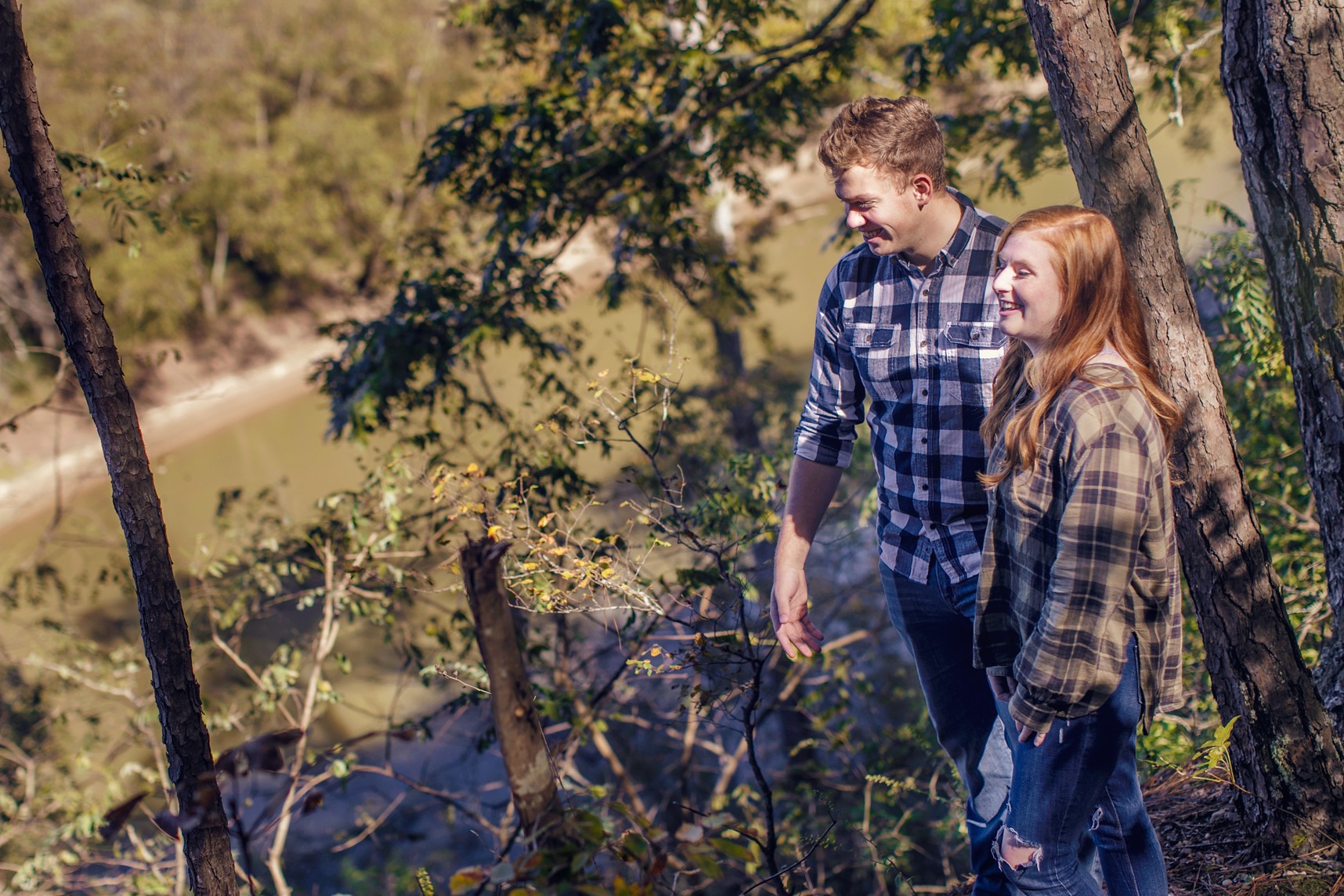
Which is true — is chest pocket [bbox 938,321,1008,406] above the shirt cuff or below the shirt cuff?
above

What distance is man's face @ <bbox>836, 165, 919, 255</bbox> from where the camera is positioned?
1774mm

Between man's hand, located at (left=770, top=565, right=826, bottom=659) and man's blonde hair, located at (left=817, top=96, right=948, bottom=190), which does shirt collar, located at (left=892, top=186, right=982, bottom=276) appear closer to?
man's blonde hair, located at (left=817, top=96, right=948, bottom=190)

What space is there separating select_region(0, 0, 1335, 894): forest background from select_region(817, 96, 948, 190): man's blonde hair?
3.28ft

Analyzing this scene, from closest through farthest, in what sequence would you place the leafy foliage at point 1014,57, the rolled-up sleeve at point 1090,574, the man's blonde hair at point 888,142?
the rolled-up sleeve at point 1090,574
the man's blonde hair at point 888,142
the leafy foliage at point 1014,57

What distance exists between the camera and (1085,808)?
5.27 ft

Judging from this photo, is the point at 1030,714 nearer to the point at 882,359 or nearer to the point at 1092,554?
the point at 1092,554

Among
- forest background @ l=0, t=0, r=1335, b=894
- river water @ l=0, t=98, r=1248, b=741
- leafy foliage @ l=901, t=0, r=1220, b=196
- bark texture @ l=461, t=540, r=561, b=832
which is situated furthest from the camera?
river water @ l=0, t=98, r=1248, b=741

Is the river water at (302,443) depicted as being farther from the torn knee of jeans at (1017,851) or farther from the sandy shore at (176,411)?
the torn knee of jeans at (1017,851)

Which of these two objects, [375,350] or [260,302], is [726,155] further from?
[260,302]

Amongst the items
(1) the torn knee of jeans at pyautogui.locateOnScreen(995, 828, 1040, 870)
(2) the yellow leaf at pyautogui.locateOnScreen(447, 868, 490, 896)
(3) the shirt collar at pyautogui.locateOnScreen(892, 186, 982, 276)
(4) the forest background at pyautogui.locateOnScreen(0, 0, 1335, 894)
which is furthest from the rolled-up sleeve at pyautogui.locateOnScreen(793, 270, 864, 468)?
(2) the yellow leaf at pyautogui.locateOnScreen(447, 868, 490, 896)

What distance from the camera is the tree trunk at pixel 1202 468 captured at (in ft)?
6.61

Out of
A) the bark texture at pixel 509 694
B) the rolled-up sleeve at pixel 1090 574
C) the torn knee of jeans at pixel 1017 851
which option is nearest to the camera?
the bark texture at pixel 509 694

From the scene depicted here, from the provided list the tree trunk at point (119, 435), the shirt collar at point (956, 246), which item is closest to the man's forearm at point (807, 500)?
the shirt collar at point (956, 246)

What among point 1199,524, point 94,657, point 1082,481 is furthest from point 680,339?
point 1082,481
